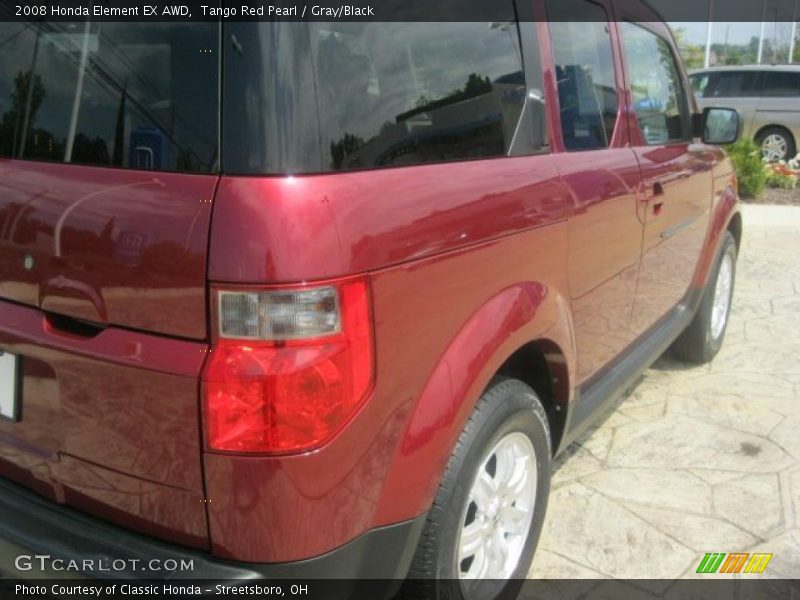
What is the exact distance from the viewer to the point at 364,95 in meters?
1.58

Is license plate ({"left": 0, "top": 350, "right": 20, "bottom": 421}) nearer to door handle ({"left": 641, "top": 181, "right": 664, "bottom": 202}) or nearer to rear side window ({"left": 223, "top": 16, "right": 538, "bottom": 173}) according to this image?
rear side window ({"left": 223, "top": 16, "right": 538, "bottom": 173})

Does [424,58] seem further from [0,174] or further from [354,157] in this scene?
[0,174]

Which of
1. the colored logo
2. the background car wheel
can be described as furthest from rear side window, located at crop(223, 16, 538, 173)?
the background car wheel

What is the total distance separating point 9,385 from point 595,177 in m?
1.87

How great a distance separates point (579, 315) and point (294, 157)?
1.33 meters

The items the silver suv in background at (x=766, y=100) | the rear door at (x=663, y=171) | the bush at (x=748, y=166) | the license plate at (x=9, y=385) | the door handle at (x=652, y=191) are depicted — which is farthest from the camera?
the silver suv in background at (x=766, y=100)

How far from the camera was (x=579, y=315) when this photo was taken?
242 cm

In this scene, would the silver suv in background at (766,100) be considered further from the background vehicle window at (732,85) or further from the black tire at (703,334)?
the black tire at (703,334)

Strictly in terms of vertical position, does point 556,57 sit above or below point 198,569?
above

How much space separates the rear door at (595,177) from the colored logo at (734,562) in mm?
769

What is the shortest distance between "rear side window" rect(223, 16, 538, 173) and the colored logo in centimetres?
164

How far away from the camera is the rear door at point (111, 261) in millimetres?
1429

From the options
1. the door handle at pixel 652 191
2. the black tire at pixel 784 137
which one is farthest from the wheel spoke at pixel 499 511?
the black tire at pixel 784 137

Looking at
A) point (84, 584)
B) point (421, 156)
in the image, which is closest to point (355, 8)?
point (421, 156)
